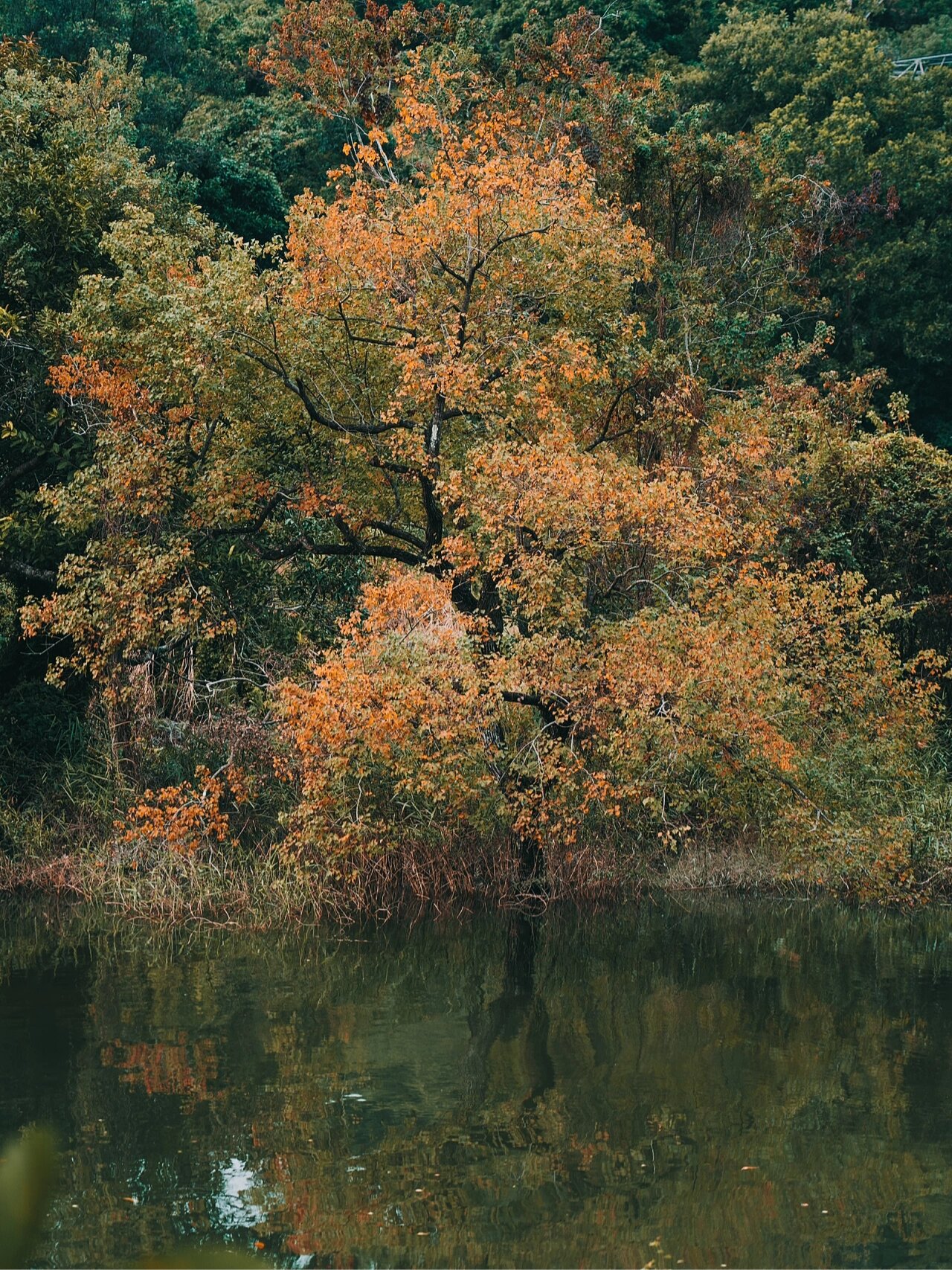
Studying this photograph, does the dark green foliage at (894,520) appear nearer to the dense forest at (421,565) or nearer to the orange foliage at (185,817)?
the dense forest at (421,565)

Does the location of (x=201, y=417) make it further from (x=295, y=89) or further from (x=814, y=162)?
(x=295, y=89)

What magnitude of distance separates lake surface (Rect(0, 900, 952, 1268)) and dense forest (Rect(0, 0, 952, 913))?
1.12 metres

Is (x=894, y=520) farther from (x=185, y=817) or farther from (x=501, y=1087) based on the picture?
(x=501, y=1087)

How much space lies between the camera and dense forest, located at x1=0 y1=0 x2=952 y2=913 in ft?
39.7

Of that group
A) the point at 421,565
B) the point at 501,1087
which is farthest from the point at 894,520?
the point at 501,1087

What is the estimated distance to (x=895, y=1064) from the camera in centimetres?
888

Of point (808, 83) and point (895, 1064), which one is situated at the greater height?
point (808, 83)

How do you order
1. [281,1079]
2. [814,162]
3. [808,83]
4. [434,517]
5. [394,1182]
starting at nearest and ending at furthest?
[394,1182]
[281,1079]
[434,517]
[814,162]
[808,83]

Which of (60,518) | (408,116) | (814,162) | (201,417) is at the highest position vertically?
(814,162)

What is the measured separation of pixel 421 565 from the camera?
13.4 metres

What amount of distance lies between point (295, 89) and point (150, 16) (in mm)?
3627

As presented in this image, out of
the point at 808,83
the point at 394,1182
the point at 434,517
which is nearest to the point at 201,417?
the point at 434,517

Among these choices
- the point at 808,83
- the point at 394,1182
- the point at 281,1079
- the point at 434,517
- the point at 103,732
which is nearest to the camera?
the point at 394,1182

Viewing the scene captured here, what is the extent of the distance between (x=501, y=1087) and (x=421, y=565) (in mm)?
5844
